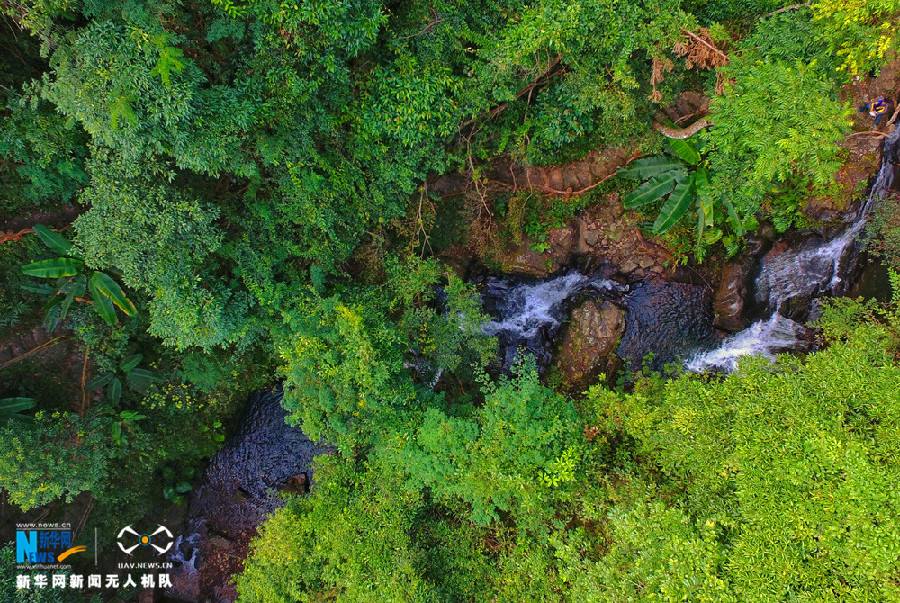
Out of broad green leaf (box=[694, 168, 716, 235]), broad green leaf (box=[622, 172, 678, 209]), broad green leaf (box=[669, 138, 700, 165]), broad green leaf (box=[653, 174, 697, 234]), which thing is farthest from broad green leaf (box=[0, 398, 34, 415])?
broad green leaf (box=[694, 168, 716, 235])

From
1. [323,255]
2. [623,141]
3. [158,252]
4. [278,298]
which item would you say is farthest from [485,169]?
[158,252]

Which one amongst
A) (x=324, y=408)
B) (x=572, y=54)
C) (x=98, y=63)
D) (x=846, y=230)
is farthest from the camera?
(x=846, y=230)

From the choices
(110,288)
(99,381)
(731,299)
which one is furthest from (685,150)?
(99,381)

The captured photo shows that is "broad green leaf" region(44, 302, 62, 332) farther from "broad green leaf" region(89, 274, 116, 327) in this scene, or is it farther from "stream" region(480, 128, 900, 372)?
"stream" region(480, 128, 900, 372)

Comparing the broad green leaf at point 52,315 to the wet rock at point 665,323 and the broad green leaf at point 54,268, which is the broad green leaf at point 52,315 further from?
the wet rock at point 665,323

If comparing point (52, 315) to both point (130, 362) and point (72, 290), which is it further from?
point (130, 362)

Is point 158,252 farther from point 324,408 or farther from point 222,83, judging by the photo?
point 324,408
